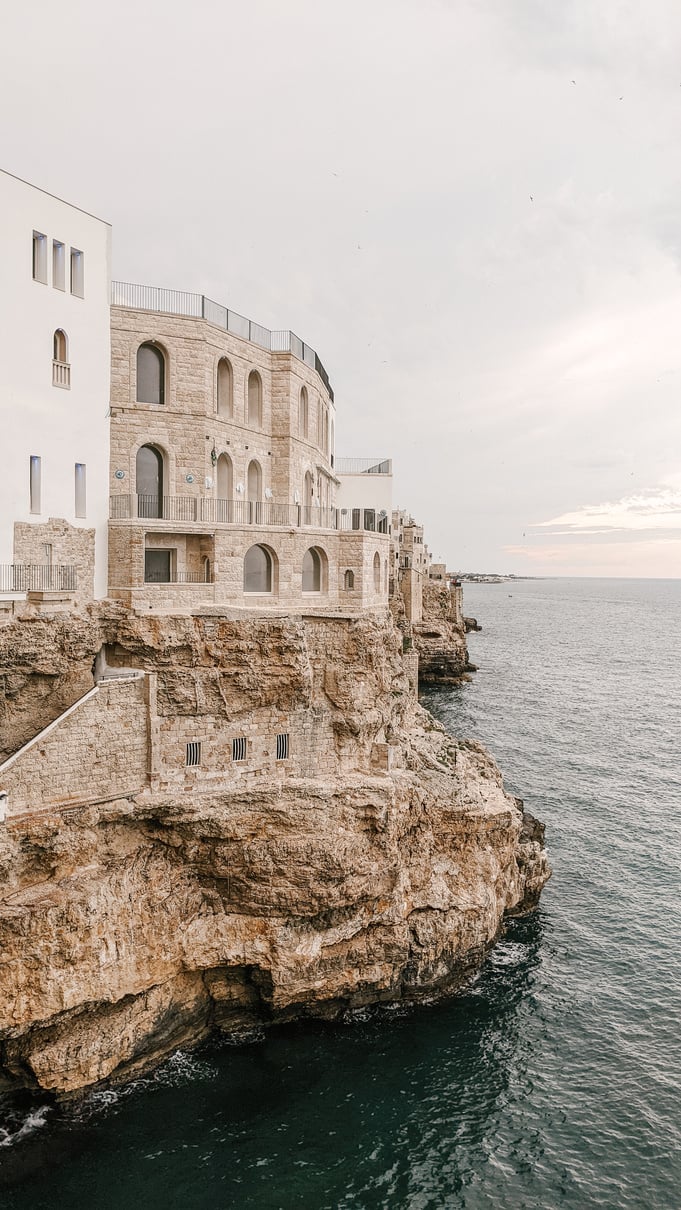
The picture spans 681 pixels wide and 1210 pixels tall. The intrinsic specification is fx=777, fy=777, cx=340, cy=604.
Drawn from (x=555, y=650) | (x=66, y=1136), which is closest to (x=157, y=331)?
(x=66, y=1136)

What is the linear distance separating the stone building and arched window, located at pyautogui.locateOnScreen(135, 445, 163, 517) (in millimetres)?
38

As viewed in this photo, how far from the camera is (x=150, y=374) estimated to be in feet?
92.3

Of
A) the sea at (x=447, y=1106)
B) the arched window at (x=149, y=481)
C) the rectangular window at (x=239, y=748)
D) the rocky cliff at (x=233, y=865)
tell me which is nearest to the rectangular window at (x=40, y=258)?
the arched window at (x=149, y=481)

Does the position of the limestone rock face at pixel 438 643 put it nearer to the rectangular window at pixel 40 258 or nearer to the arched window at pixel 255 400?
the arched window at pixel 255 400

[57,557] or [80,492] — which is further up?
[80,492]

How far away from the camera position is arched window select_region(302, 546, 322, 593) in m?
30.4

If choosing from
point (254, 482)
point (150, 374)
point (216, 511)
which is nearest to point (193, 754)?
point (216, 511)

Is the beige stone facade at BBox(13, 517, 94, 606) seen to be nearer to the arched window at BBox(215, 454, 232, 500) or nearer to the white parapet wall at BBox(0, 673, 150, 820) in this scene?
the white parapet wall at BBox(0, 673, 150, 820)

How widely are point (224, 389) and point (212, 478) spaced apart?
3692 mm

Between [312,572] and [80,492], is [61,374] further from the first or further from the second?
[312,572]

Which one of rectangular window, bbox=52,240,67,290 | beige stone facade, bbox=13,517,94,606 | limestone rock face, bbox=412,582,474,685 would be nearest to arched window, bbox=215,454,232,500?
beige stone facade, bbox=13,517,94,606

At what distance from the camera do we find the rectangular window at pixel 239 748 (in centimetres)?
2567

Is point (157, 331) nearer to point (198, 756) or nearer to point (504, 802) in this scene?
point (198, 756)

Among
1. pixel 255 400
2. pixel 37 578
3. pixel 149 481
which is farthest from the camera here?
pixel 255 400
